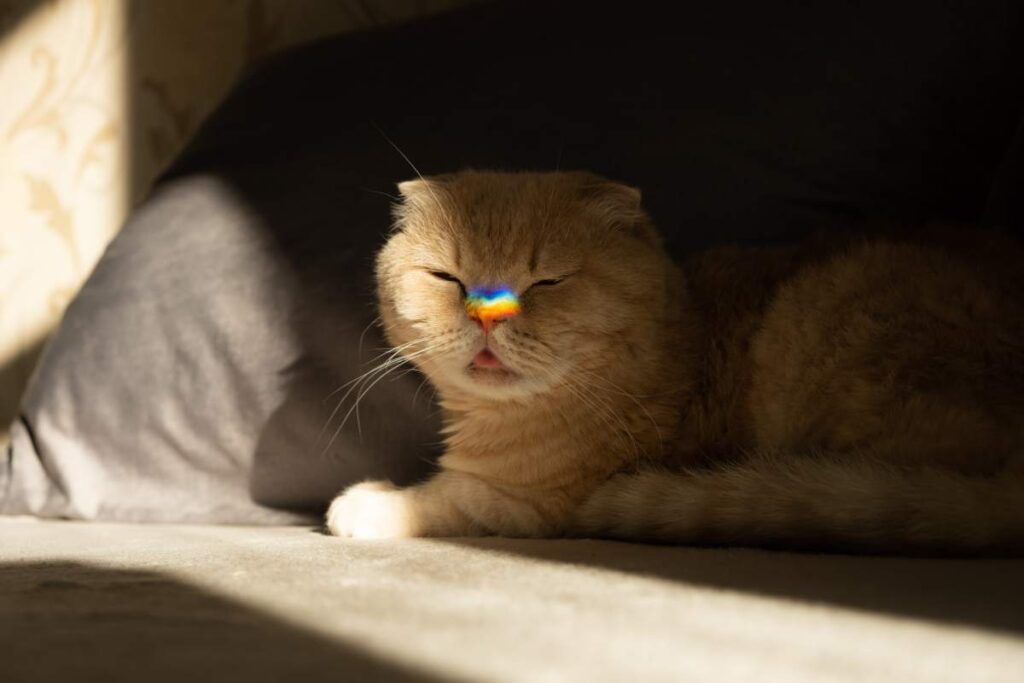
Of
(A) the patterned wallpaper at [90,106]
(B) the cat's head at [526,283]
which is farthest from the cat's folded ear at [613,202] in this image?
(A) the patterned wallpaper at [90,106]

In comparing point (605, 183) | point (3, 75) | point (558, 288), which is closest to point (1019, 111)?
point (605, 183)

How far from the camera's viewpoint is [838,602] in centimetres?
101

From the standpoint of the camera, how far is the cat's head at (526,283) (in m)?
1.68

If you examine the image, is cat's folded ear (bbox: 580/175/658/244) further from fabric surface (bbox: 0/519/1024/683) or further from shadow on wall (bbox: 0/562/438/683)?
shadow on wall (bbox: 0/562/438/683)

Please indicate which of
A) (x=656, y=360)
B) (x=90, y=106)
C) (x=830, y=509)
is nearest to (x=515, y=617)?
(x=830, y=509)

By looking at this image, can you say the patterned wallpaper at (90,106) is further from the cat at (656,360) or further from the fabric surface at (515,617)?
the fabric surface at (515,617)

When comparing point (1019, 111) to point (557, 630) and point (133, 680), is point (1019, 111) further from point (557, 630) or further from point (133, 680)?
point (133, 680)

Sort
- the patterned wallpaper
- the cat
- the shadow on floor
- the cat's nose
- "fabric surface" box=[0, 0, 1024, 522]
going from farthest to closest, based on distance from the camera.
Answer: the patterned wallpaper < "fabric surface" box=[0, 0, 1024, 522] < the cat's nose < the cat < the shadow on floor

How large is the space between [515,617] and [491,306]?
2.46 feet

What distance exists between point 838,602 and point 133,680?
639 millimetres

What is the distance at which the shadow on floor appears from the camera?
0.97m

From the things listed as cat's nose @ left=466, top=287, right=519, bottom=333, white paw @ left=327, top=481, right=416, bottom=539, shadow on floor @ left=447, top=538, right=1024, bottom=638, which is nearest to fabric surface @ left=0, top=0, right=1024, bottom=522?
white paw @ left=327, top=481, right=416, bottom=539

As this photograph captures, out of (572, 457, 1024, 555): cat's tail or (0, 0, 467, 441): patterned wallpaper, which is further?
(0, 0, 467, 441): patterned wallpaper

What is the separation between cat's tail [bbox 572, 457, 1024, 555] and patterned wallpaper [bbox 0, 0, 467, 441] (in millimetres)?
1918
